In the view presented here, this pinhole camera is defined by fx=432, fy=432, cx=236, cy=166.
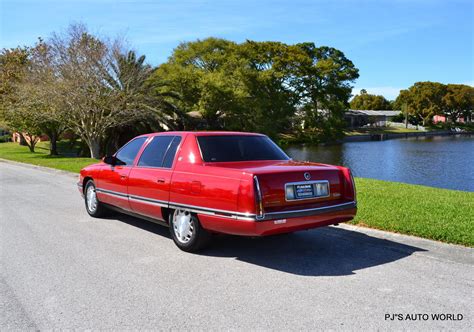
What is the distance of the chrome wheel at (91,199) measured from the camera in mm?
8047

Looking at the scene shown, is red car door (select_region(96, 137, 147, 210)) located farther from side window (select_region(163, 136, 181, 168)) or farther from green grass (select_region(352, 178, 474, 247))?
green grass (select_region(352, 178, 474, 247))

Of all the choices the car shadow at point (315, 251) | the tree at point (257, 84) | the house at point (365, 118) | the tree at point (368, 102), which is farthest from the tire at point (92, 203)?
the tree at point (368, 102)

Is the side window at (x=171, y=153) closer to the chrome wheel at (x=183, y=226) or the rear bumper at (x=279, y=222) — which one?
the chrome wheel at (x=183, y=226)

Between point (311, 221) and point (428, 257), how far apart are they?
5.15 feet

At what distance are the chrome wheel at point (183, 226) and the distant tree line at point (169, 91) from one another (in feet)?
70.0

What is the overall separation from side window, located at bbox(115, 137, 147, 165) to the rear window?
1.52 meters

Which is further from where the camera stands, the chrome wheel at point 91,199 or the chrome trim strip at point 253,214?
the chrome wheel at point 91,199

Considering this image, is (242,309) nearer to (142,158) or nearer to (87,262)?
(87,262)

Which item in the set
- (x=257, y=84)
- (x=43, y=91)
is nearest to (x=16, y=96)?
(x=43, y=91)

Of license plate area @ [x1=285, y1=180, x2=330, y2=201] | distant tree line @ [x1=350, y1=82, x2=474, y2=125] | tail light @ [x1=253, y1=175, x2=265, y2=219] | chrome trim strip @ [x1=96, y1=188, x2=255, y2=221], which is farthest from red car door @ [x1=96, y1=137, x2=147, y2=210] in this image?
distant tree line @ [x1=350, y1=82, x2=474, y2=125]

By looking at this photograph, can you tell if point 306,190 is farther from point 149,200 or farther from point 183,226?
point 149,200

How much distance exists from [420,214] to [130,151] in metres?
5.00

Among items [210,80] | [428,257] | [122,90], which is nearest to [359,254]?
[428,257]

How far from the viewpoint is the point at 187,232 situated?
566 cm
